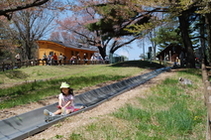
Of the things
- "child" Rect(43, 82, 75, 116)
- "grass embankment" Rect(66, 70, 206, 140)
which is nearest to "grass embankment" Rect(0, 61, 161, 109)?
"child" Rect(43, 82, 75, 116)

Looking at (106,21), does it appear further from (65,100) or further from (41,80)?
(65,100)

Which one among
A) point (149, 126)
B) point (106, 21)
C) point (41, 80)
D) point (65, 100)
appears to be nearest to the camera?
point (149, 126)

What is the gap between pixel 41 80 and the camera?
13289 millimetres

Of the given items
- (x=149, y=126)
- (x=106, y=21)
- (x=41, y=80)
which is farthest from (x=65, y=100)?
(x=106, y=21)

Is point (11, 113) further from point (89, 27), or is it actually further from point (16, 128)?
point (89, 27)

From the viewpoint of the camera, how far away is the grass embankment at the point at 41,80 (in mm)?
8289

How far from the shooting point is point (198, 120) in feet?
17.2

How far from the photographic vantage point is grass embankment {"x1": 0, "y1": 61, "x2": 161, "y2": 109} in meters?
8.29

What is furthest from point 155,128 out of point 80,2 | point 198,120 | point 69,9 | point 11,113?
point 80,2

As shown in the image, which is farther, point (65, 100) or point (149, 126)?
point (65, 100)

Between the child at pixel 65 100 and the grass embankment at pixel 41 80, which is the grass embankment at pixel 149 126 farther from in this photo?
the grass embankment at pixel 41 80

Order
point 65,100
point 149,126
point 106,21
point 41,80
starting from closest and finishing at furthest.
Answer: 1. point 149,126
2. point 65,100
3. point 41,80
4. point 106,21

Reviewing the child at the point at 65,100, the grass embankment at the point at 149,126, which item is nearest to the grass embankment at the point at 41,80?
the child at the point at 65,100

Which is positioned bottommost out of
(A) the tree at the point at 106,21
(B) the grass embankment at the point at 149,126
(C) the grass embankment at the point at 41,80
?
(B) the grass embankment at the point at 149,126
